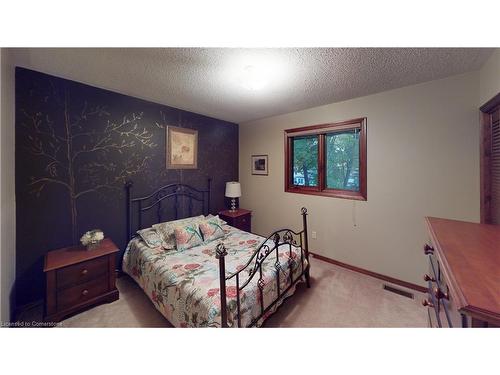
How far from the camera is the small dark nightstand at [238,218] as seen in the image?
11.5ft

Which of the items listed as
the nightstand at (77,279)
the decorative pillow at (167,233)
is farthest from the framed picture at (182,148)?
the nightstand at (77,279)

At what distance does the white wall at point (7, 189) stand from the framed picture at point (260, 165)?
3.16 meters

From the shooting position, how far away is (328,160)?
3111 mm

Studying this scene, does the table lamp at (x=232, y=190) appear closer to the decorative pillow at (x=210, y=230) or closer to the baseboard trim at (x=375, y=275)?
the decorative pillow at (x=210, y=230)

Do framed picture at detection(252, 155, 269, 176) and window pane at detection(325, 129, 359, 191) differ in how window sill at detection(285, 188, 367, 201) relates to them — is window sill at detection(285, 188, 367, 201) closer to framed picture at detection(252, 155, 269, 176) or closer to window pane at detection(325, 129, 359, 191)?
window pane at detection(325, 129, 359, 191)

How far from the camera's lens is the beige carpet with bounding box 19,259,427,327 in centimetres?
179

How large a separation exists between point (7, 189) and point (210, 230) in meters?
1.90

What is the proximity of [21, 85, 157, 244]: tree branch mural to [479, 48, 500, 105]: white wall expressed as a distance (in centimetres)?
365

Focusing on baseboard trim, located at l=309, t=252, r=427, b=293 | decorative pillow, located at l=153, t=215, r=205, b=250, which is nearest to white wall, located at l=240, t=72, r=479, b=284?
baseboard trim, located at l=309, t=252, r=427, b=293

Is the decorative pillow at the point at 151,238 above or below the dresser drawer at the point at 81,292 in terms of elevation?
above

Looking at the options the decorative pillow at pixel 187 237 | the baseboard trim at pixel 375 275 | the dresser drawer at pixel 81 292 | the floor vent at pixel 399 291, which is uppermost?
the decorative pillow at pixel 187 237
